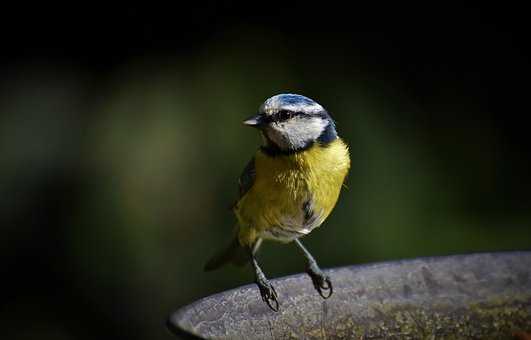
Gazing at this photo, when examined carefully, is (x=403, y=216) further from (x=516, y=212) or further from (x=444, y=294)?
(x=444, y=294)

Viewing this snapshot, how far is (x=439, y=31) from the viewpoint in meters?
4.57

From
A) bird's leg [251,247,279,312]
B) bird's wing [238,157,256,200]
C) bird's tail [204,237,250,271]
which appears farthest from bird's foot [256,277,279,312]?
bird's tail [204,237,250,271]

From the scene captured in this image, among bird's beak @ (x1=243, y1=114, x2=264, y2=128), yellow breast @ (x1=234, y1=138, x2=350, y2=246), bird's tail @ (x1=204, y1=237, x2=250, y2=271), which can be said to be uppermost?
bird's beak @ (x1=243, y1=114, x2=264, y2=128)

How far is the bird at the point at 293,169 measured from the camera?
2.64 metres

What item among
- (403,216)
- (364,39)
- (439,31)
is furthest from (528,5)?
(403,216)

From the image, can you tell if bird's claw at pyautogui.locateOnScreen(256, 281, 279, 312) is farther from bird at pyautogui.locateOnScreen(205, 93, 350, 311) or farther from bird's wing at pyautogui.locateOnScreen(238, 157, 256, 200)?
bird's wing at pyautogui.locateOnScreen(238, 157, 256, 200)

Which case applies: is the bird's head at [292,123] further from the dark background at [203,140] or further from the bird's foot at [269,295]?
the dark background at [203,140]

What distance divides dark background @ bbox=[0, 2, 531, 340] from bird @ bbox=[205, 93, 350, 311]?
151cm

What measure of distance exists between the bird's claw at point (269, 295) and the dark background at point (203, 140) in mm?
1949

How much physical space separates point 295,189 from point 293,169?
0.06 meters

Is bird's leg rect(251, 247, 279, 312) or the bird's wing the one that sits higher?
the bird's wing

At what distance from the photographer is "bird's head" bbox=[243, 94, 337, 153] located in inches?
103

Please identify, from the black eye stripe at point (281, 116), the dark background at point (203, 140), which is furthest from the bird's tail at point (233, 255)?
the dark background at point (203, 140)

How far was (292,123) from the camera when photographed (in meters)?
2.66
